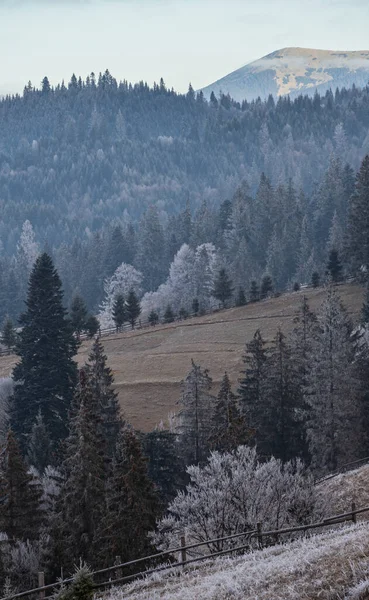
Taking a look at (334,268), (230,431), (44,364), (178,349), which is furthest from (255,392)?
(334,268)

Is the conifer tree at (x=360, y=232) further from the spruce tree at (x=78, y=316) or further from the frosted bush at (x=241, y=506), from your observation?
the frosted bush at (x=241, y=506)

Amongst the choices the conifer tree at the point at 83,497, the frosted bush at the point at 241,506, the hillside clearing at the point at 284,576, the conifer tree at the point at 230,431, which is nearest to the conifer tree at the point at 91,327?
the conifer tree at the point at 230,431

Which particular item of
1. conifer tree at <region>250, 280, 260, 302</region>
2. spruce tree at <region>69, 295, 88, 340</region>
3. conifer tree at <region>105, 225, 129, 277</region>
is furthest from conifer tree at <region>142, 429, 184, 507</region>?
conifer tree at <region>105, 225, 129, 277</region>

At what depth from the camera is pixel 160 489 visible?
43.6 meters

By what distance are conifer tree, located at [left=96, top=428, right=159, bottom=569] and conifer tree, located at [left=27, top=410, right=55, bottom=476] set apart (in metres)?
15.0

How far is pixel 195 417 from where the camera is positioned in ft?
166

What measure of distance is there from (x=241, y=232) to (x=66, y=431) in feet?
366

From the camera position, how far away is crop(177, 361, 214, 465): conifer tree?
4972cm

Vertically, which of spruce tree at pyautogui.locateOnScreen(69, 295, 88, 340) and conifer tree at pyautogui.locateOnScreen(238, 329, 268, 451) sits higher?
spruce tree at pyautogui.locateOnScreen(69, 295, 88, 340)

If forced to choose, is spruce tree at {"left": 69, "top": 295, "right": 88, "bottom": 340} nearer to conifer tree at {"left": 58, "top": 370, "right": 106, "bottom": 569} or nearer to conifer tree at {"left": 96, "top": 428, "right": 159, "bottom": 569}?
conifer tree at {"left": 58, "top": 370, "right": 106, "bottom": 569}

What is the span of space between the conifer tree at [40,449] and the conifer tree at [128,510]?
49.2 feet

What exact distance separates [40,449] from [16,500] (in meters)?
13.2

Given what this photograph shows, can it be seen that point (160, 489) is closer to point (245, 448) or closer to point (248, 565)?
point (245, 448)

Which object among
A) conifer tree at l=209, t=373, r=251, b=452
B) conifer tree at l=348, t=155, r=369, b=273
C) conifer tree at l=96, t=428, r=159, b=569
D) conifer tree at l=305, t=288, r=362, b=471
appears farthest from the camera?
conifer tree at l=348, t=155, r=369, b=273
